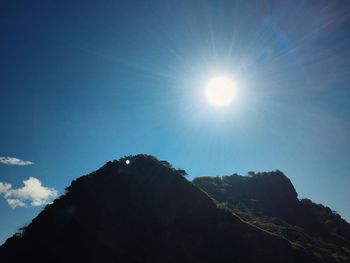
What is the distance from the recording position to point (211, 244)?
166 ft

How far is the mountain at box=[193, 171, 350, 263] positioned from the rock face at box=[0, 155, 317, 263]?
23155 mm

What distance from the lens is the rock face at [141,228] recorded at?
163 feet

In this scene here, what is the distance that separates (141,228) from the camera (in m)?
57.2

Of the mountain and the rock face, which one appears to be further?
the mountain

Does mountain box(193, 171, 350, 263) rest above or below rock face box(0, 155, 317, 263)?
above

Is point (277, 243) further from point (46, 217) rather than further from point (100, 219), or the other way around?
point (46, 217)

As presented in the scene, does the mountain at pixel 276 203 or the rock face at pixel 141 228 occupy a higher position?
the mountain at pixel 276 203

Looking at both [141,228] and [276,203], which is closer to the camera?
[141,228]

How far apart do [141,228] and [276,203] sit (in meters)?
55.1

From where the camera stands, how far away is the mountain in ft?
277

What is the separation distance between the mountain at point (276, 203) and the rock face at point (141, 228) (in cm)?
2316

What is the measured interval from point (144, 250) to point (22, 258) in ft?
74.2

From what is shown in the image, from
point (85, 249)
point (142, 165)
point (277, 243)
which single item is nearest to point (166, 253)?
point (85, 249)

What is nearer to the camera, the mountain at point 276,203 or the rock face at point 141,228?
the rock face at point 141,228
